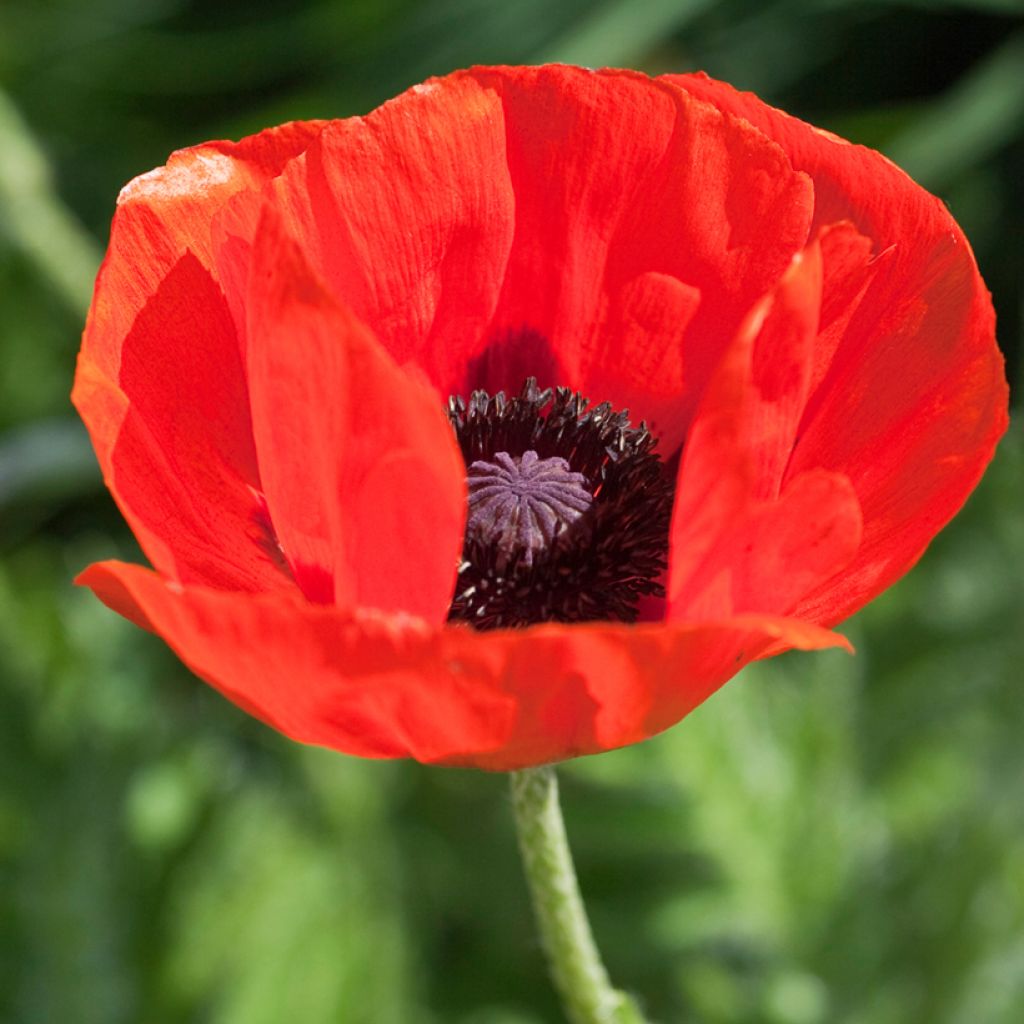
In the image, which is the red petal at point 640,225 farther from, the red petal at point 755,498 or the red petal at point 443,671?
the red petal at point 443,671

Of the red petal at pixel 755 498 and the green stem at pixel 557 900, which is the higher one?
Answer: the red petal at pixel 755 498

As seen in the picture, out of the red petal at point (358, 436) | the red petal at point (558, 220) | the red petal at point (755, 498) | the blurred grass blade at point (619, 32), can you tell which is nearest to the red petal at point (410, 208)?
the red petal at point (558, 220)

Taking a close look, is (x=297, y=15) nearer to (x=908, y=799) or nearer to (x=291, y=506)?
(x=908, y=799)

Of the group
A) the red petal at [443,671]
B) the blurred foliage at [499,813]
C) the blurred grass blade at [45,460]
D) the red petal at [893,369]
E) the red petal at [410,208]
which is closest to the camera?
the red petal at [443,671]

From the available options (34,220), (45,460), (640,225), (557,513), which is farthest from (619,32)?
(557,513)

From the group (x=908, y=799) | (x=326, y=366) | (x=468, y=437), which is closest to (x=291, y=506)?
(x=326, y=366)

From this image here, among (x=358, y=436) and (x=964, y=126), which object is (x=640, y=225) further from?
(x=964, y=126)
